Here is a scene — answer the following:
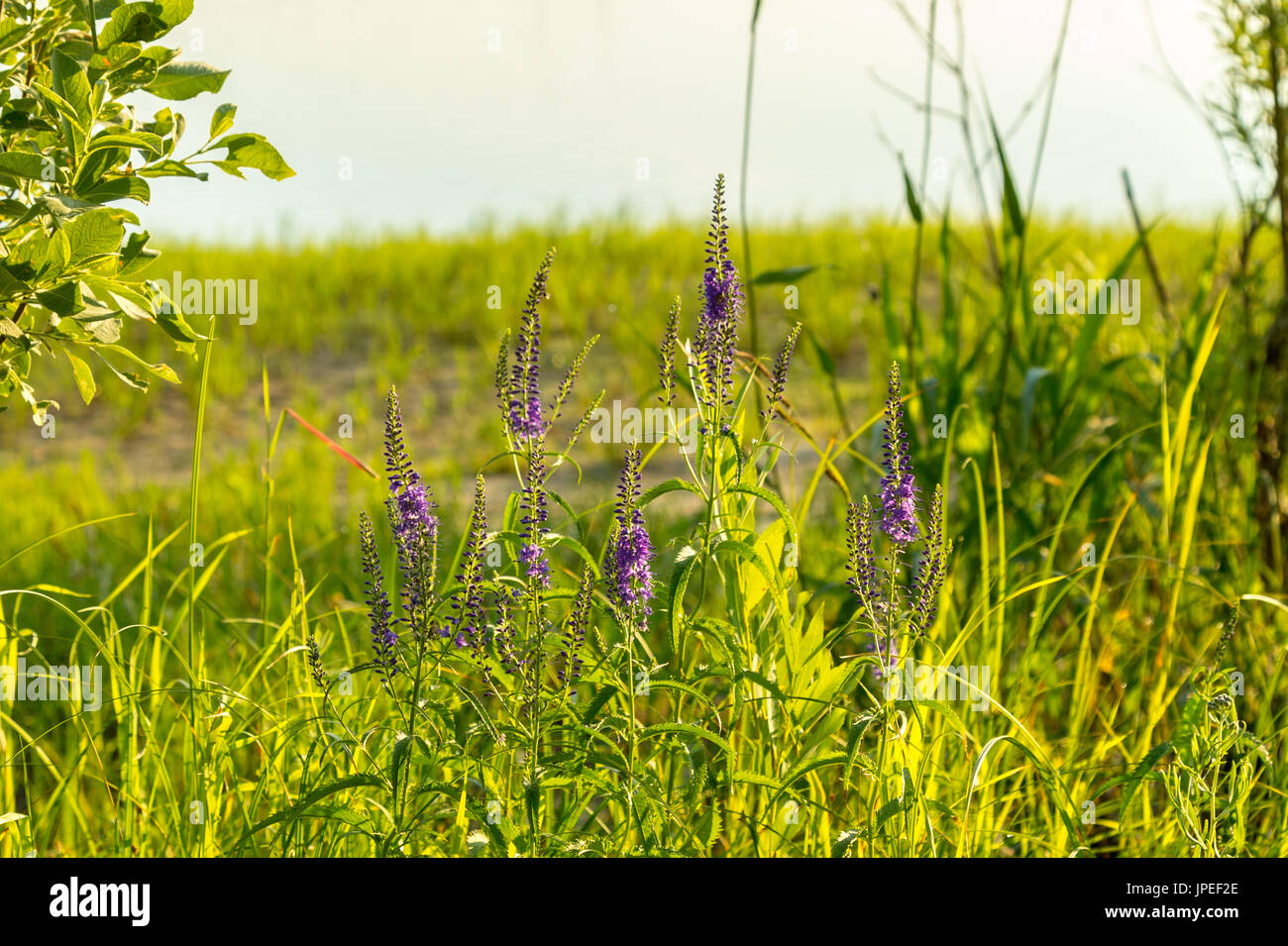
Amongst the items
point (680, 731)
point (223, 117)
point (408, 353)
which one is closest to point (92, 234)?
point (223, 117)

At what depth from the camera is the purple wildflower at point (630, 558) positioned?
176 cm

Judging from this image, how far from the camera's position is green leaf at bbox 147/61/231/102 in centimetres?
196

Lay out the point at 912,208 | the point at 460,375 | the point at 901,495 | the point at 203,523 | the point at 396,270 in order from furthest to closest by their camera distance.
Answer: the point at 396,270
the point at 460,375
the point at 203,523
the point at 912,208
the point at 901,495

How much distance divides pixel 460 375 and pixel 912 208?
207 inches

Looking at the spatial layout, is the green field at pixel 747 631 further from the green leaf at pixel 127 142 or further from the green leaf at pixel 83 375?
the green leaf at pixel 127 142

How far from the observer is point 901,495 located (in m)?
1.94

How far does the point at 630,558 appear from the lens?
1.78 m

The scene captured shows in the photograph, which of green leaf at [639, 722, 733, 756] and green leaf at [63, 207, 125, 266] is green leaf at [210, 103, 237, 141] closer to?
green leaf at [63, 207, 125, 266]

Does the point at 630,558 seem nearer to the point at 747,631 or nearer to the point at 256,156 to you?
the point at 747,631

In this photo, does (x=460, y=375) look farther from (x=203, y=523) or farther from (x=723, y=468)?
(x=723, y=468)

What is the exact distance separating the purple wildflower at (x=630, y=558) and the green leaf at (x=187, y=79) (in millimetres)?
1015

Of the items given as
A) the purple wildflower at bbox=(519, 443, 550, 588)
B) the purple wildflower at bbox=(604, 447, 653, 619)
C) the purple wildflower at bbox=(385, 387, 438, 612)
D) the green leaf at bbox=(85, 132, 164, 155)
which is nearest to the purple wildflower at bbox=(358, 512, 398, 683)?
the purple wildflower at bbox=(385, 387, 438, 612)
